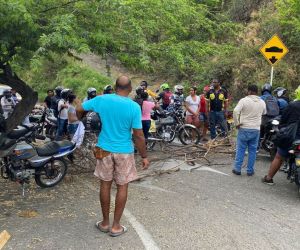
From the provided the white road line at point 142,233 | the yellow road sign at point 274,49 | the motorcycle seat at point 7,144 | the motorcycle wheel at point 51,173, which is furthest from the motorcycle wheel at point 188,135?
the white road line at point 142,233

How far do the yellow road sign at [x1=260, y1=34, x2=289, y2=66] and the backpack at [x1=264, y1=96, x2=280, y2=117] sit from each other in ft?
9.00

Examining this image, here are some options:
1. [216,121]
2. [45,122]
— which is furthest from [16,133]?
[45,122]

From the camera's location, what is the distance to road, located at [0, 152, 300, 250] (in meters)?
5.14

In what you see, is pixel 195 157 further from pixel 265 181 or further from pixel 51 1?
pixel 51 1

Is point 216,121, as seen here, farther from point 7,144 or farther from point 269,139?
point 7,144

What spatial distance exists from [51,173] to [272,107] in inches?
212

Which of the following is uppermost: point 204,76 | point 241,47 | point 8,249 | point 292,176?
point 241,47

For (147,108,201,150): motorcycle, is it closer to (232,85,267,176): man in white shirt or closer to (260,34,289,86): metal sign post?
(260,34,289,86): metal sign post

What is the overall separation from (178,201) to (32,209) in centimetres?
229

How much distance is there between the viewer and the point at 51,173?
7.58m

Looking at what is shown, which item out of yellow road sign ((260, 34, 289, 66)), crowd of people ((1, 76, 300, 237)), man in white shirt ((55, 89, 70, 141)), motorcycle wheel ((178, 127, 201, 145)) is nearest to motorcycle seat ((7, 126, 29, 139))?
crowd of people ((1, 76, 300, 237))

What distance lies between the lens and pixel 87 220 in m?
5.81

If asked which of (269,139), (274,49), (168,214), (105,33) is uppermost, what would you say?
→ (274,49)

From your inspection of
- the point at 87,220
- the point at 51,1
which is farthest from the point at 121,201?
the point at 51,1
